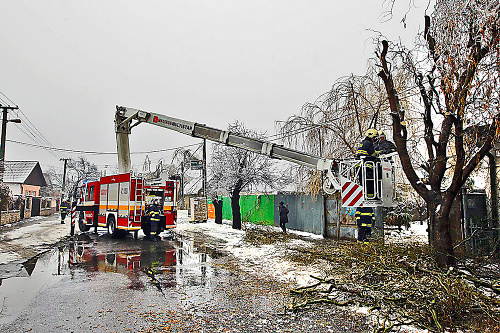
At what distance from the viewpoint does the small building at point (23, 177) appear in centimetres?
4566

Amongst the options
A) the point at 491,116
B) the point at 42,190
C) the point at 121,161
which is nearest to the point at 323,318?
the point at 491,116

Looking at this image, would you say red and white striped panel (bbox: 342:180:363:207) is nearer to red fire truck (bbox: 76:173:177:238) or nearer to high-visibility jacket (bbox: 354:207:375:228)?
high-visibility jacket (bbox: 354:207:375:228)

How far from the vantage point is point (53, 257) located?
35.5 ft

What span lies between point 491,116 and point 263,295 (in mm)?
4624

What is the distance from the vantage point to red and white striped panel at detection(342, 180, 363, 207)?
27.6 ft

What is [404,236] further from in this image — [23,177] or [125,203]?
[23,177]

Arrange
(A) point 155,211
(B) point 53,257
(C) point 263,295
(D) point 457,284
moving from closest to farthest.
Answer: (D) point 457,284, (C) point 263,295, (B) point 53,257, (A) point 155,211

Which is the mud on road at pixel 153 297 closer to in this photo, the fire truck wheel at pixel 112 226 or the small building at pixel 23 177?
the fire truck wheel at pixel 112 226

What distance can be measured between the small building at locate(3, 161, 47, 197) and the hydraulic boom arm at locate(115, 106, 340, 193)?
37340mm

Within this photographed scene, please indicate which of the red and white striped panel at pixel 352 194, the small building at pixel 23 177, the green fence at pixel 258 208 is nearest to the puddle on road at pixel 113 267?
the red and white striped panel at pixel 352 194

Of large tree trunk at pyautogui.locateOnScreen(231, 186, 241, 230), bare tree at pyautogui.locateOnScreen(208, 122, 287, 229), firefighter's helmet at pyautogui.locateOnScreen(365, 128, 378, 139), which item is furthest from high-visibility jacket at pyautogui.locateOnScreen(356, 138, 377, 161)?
large tree trunk at pyautogui.locateOnScreen(231, 186, 241, 230)

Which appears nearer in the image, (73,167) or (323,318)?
(323,318)

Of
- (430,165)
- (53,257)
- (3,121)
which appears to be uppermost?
(3,121)

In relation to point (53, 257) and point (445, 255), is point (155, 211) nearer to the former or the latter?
point (53, 257)
